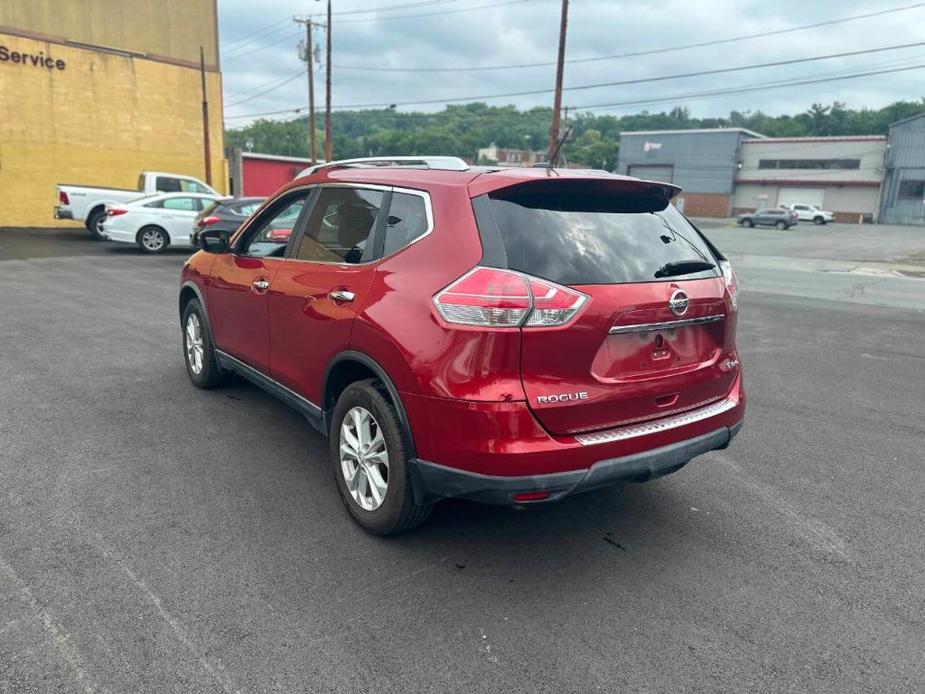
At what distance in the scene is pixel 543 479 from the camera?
2721mm

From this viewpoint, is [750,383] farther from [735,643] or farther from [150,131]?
[150,131]

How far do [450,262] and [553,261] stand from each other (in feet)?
1.43

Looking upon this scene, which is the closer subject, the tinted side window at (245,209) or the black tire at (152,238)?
the tinted side window at (245,209)

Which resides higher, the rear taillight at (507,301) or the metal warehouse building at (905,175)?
the metal warehouse building at (905,175)

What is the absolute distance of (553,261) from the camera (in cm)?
284

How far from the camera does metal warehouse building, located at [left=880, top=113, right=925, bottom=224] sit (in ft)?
186

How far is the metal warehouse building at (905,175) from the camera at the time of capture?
2232 inches

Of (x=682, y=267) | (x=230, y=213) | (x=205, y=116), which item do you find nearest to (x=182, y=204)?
(x=230, y=213)

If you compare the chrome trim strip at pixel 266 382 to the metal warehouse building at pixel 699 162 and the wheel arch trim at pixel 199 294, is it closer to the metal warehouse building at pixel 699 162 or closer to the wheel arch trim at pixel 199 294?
the wheel arch trim at pixel 199 294

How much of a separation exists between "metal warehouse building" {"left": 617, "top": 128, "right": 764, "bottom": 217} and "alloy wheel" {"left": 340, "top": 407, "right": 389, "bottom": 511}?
6668cm

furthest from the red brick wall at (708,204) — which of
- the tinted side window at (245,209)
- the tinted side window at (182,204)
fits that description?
the tinted side window at (245,209)

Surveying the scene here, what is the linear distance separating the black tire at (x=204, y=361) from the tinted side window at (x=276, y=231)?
0.99 meters

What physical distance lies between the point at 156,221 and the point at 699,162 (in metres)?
61.7

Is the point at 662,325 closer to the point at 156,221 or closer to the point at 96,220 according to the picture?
the point at 156,221
